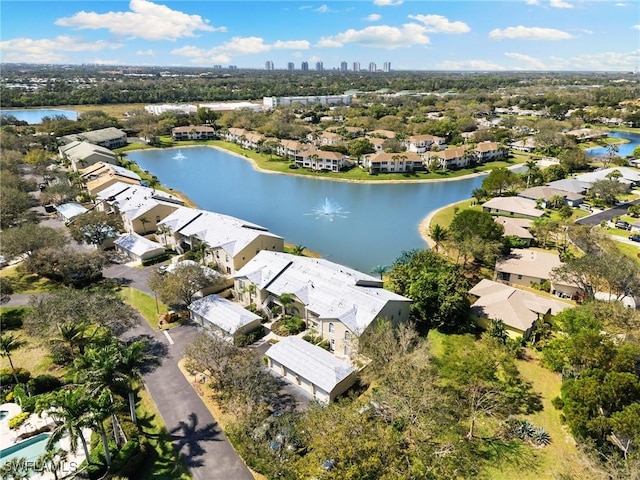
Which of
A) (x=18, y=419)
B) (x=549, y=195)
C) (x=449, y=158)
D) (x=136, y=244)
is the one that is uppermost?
→ (x=449, y=158)

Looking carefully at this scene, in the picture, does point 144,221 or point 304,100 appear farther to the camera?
point 304,100

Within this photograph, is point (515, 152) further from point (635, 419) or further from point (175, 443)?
point (175, 443)

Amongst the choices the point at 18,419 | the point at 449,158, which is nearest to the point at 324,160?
the point at 449,158

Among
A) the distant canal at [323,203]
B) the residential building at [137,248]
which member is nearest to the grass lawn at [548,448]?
the distant canal at [323,203]

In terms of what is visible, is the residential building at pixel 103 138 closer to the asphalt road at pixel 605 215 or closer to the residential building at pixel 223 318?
the residential building at pixel 223 318

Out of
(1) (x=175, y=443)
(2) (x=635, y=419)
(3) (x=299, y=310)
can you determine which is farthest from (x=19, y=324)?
(2) (x=635, y=419)

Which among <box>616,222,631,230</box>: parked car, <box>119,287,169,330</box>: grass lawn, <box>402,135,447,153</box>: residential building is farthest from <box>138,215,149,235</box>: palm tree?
<box>402,135,447,153</box>: residential building

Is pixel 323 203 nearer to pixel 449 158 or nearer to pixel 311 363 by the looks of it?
pixel 449 158
